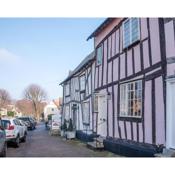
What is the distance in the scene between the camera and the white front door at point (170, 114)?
363 inches

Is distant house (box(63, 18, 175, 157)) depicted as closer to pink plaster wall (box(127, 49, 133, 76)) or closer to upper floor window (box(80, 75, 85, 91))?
pink plaster wall (box(127, 49, 133, 76))

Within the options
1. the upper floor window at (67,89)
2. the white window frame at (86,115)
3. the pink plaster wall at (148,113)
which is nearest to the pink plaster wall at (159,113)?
the pink plaster wall at (148,113)

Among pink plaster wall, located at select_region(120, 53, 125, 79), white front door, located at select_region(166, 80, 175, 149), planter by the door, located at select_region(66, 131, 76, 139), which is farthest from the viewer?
planter by the door, located at select_region(66, 131, 76, 139)

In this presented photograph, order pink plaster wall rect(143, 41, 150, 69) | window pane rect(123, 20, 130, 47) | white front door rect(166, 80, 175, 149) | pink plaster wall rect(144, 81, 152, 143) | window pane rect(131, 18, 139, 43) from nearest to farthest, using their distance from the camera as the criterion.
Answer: white front door rect(166, 80, 175, 149), pink plaster wall rect(144, 81, 152, 143), pink plaster wall rect(143, 41, 150, 69), window pane rect(131, 18, 139, 43), window pane rect(123, 20, 130, 47)

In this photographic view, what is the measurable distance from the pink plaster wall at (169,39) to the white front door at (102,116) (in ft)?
20.0

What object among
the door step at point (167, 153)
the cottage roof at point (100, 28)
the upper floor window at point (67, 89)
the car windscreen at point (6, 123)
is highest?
the cottage roof at point (100, 28)

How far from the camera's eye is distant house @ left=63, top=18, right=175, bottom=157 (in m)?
9.58

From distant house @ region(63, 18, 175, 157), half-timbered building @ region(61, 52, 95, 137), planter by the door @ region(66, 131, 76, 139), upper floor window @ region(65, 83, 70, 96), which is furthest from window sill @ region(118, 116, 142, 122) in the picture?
upper floor window @ region(65, 83, 70, 96)

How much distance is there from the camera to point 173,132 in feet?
30.2

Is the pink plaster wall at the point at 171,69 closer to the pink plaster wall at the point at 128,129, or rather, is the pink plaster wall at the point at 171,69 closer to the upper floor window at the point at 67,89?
the pink plaster wall at the point at 128,129

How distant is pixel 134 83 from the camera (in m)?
12.0

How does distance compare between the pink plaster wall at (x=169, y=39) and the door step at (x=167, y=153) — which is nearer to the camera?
the door step at (x=167, y=153)

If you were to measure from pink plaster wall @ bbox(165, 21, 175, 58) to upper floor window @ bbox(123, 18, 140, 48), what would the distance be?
6.52ft
